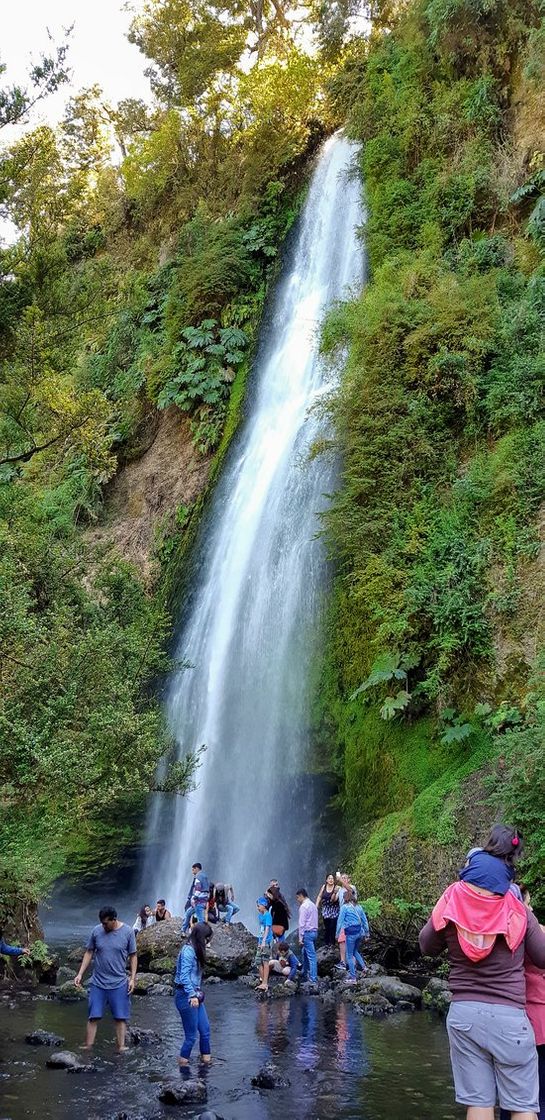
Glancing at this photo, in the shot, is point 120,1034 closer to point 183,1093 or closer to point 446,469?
point 183,1093

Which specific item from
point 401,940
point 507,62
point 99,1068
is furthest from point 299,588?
point 507,62

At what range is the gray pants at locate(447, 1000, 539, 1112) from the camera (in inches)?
142

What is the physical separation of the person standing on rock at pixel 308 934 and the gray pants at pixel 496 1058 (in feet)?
25.6

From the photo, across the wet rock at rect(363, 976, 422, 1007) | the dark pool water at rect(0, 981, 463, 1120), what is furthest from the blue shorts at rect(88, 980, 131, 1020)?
the wet rock at rect(363, 976, 422, 1007)

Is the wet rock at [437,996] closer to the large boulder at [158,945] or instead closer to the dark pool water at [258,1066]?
the dark pool water at [258,1066]

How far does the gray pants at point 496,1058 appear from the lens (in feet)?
11.8

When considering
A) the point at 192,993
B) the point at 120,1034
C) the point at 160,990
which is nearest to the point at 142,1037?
the point at 120,1034

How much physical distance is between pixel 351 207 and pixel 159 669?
14099 millimetres

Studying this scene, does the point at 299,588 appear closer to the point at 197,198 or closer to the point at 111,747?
the point at 111,747

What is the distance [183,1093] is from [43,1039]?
2298 millimetres

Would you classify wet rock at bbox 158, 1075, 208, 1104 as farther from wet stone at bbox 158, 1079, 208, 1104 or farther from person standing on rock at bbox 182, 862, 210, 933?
person standing on rock at bbox 182, 862, 210, 933

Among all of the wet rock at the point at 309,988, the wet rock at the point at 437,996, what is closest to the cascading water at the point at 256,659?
the wet rock at the point at 309,988

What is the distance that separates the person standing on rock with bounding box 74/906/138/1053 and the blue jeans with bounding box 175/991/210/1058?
67cm

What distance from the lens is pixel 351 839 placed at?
1446 cm
